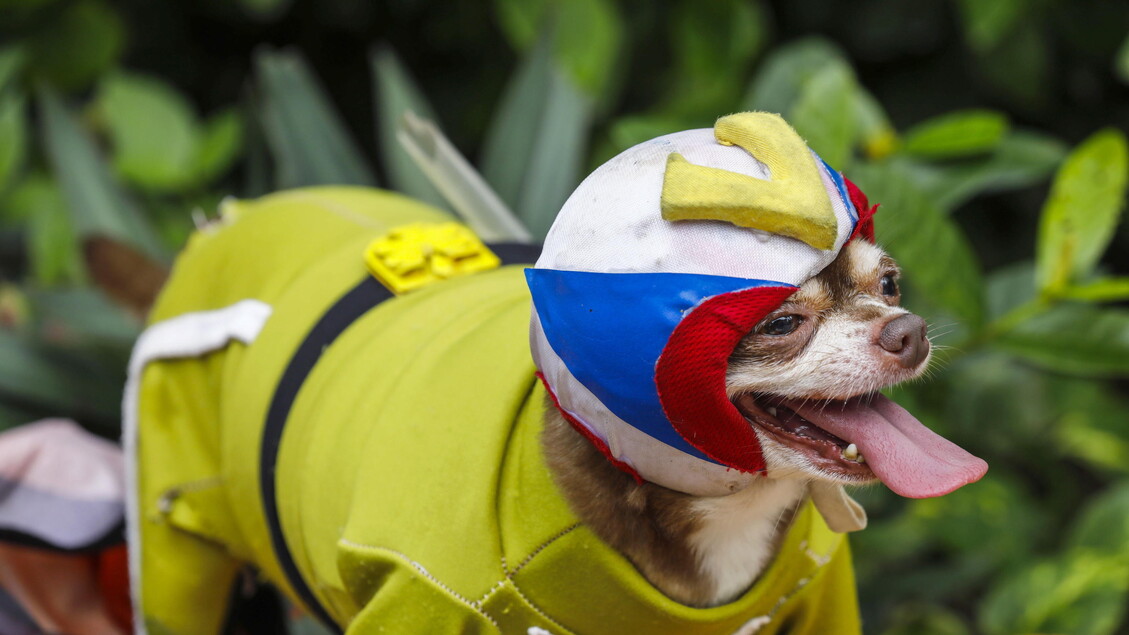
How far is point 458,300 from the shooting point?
35.4 inches

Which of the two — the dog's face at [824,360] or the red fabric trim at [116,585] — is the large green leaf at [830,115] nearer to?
the dog's face at [824,360]

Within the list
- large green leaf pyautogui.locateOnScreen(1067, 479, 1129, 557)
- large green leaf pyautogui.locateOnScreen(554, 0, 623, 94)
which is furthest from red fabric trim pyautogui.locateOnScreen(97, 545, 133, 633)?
large green leaf pyautogui.locateOnScreen(1067, 479, 1129, 557)

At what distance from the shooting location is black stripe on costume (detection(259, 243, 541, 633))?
913 millimetres

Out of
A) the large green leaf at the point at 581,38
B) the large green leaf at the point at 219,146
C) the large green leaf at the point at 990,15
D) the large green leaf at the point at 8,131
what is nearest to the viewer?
the large green leaf at the point at 990,15

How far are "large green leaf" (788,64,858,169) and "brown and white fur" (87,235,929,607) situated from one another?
58 centimetres

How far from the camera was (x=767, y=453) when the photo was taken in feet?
2.23

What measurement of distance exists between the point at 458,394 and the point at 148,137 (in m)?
1.35

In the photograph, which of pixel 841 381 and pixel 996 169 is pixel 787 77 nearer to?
pixel 996 169

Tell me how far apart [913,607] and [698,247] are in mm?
1177

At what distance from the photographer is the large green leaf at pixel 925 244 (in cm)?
121

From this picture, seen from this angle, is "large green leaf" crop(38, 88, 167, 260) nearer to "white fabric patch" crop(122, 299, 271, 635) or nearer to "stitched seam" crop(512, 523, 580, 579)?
"white fabric patch" crop(122, 299, 271, 635)

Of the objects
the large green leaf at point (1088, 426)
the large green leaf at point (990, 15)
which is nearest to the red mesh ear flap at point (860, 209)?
the large green leaf at point (990, 15)

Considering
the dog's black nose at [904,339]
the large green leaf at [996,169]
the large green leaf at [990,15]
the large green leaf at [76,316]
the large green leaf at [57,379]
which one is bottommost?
the large green leaf at [57,379]

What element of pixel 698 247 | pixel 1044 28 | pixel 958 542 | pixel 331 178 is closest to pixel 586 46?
pixel 331 178
